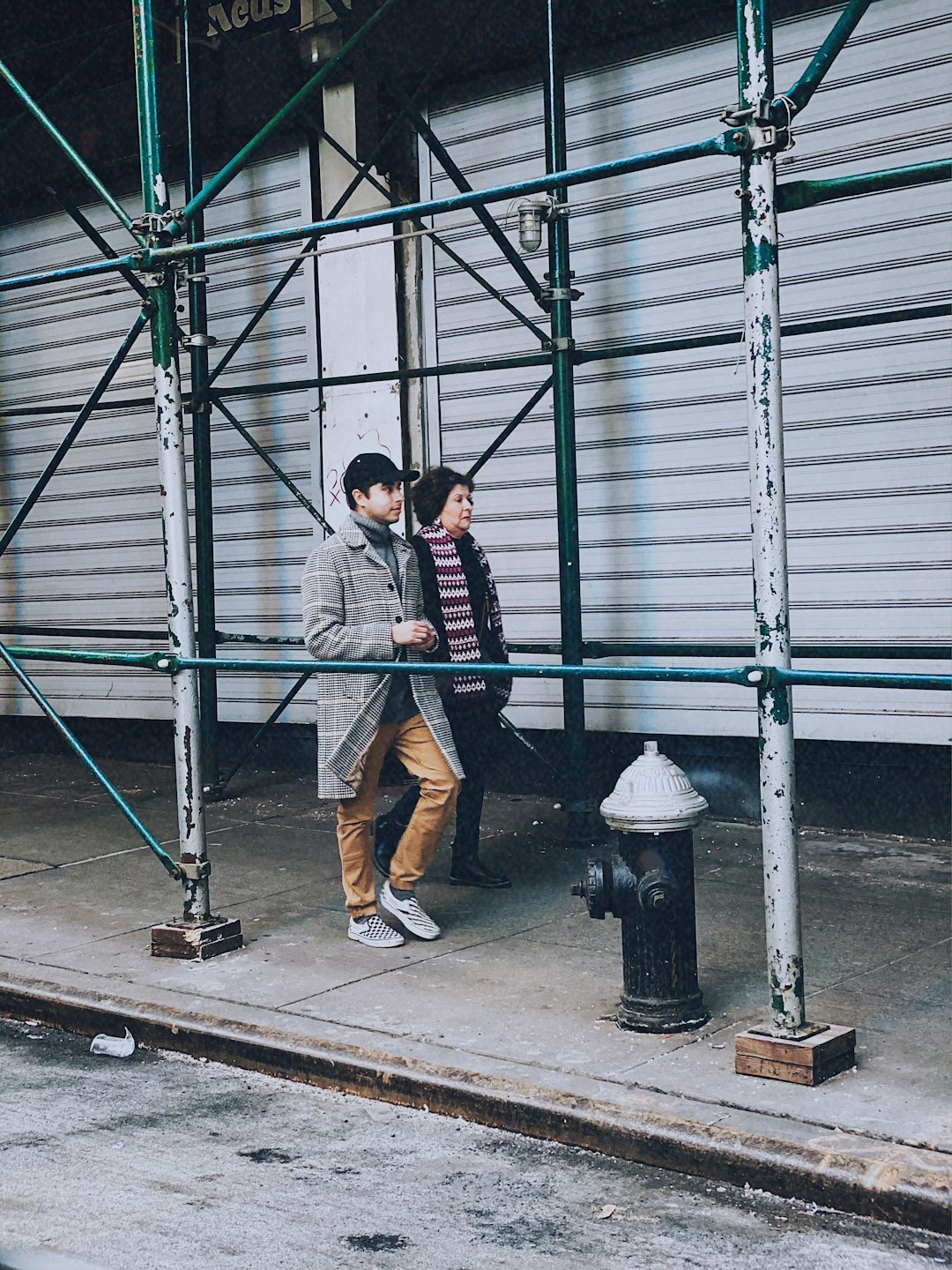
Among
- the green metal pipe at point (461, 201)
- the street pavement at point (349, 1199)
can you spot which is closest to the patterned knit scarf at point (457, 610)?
the green metal pipe at point (461, 201)

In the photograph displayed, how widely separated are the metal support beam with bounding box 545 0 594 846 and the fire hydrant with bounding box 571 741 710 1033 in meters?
3.05

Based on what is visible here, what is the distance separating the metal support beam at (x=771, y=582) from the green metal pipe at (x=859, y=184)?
2.6 inches

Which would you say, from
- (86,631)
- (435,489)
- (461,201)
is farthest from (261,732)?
(461,201)

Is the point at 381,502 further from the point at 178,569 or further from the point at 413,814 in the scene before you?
the point at 413,814

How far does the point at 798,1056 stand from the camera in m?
4.89

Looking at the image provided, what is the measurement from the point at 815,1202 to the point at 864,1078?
0.71 m

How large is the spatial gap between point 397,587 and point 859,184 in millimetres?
2853

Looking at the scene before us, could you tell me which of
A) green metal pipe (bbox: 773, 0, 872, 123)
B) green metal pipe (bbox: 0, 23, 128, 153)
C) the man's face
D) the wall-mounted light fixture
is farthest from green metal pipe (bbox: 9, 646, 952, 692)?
green metal pipe (bbox: 0, 23, 128, 153)

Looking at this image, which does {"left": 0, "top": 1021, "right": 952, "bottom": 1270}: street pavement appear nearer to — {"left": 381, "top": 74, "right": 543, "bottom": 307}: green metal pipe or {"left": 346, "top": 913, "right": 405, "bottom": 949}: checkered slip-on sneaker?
{"left": 346, "top": 913, "right": 405, "bottom": 949}: checkered slip-on sneaker

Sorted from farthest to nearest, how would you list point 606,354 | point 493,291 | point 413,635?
Result: point 493,291 < point 606,354 < point 413,635

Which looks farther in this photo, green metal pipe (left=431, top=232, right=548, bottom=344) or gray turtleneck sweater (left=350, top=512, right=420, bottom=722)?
green metal pipe (left=431, top=232, right=548, bottom=344)

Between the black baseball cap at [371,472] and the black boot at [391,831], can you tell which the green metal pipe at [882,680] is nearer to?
the black baseball cap at [371,472]

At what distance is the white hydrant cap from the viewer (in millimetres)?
5438

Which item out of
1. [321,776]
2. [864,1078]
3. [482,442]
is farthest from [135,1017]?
[482,442]
